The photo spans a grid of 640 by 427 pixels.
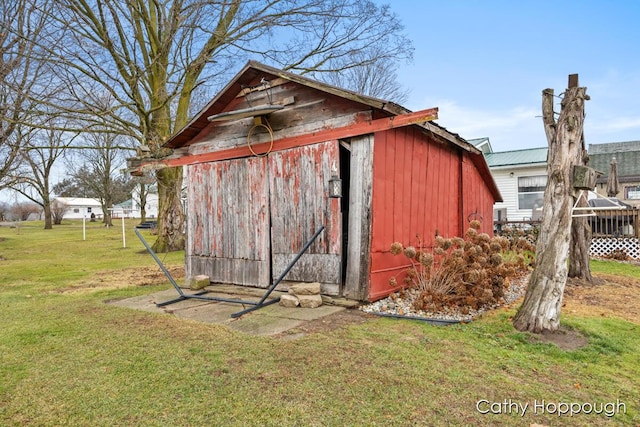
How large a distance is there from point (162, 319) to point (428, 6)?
9.75 meters

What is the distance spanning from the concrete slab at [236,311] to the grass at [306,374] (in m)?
0.32

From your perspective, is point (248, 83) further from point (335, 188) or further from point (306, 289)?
point (306, 289)

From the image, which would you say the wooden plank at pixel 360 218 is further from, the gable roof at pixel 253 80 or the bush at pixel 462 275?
the gable roof at pixel 253 80

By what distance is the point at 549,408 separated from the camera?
2.56m

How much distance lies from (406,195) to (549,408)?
400cm

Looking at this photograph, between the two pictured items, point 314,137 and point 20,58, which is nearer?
point 314,137

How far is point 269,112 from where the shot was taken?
595 centimetres

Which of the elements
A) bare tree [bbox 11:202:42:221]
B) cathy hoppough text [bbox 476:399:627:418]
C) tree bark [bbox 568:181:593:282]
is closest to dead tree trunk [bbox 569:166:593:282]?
tree bark [bbox 568:181:593:282]

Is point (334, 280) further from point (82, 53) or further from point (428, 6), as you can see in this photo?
point (82, 53)

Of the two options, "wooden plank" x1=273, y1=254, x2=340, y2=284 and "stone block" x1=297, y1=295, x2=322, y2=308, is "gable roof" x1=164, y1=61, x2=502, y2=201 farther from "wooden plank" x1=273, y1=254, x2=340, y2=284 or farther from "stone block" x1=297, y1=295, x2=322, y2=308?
"stone block" x1=297, y1=295, x2=322, y2=308

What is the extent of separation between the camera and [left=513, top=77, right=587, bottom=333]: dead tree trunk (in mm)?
3949

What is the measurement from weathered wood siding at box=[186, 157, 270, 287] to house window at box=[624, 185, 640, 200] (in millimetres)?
23331

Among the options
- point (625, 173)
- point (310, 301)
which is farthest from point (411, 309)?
point (625, 173)

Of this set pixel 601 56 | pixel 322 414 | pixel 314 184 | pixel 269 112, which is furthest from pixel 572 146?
pixel 601 56
